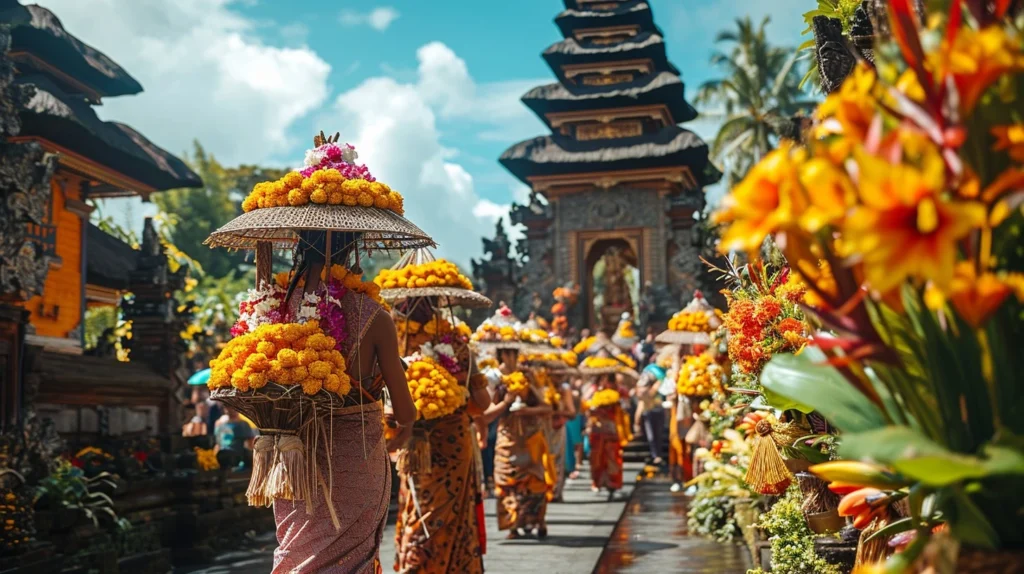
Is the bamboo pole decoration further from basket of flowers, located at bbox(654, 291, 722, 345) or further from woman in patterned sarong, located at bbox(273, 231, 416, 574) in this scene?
basket of flowers, located at bbox(654, 291, 722, 345)

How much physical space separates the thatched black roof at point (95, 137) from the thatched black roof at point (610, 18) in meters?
18.8

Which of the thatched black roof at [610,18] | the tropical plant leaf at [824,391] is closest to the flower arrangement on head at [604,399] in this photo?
the tropical plant leaf at [824,391]

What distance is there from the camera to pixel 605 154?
101ft

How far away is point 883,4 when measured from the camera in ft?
8.60

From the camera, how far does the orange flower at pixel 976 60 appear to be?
5.69 ft

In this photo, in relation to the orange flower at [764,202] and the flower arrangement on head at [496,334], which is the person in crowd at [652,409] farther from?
the orange flower at [764,202]

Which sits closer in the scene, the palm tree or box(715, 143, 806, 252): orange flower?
box(715, 143, 806, 252): orange flower

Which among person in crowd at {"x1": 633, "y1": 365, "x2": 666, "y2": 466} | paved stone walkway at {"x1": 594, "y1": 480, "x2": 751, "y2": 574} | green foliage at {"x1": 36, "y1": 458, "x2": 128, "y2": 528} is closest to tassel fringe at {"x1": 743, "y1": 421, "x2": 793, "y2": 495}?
paved stone walkway at {"x1": 594, "y1": 480, "x2": 751, "y2": 574}

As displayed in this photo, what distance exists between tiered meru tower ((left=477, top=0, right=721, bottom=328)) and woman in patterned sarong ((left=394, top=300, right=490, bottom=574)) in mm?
21862

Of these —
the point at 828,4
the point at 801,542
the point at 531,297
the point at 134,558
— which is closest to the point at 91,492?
the point at 134,558

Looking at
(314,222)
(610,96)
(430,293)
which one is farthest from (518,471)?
(610,96)

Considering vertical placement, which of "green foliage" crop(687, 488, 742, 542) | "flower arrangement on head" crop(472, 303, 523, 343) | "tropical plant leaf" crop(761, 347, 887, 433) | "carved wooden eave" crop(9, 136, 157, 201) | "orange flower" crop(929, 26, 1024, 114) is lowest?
"green foliage" crop(687, 488, 742, 542)

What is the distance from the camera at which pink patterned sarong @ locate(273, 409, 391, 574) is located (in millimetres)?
4676

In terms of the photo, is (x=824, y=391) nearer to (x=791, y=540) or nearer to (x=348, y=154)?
(x=348, y=154)
